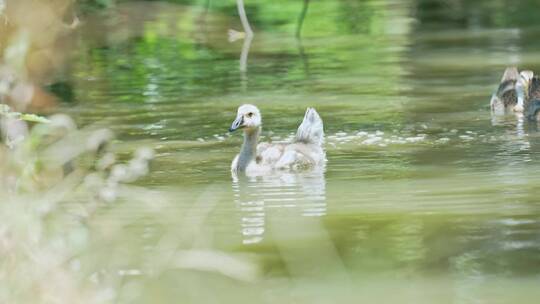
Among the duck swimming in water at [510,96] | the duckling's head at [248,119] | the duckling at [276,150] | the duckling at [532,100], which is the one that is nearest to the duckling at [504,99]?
the duck swimming in water at [510,96]

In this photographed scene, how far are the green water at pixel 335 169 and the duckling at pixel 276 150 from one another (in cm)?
20

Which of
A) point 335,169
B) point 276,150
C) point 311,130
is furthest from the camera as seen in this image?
point 311,130

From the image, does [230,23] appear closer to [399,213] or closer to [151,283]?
[399,213]

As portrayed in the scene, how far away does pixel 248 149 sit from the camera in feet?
46.7

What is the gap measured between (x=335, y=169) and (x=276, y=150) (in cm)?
82

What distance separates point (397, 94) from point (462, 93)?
0.74m

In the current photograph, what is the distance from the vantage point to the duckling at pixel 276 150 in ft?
45.9

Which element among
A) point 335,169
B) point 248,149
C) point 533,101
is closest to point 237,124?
point 248,149

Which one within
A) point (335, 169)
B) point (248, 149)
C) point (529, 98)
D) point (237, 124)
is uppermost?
point (237, 124)

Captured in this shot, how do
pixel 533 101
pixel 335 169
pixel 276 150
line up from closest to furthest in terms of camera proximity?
pixel 335 169 < pixel 276 150 < pixel 533 101

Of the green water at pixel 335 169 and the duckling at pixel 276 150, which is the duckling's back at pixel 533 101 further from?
the duckling at pixel 276 150

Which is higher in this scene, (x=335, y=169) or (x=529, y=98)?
(x=335, y=169)

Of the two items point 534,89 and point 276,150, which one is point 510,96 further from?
point 276,150

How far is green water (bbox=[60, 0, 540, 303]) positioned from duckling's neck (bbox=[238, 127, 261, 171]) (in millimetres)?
200
